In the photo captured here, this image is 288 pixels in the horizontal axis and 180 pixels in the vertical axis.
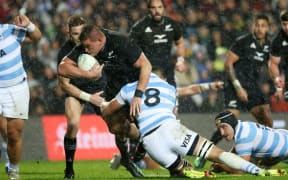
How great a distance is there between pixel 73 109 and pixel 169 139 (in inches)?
97.4

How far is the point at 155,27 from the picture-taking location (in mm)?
14008

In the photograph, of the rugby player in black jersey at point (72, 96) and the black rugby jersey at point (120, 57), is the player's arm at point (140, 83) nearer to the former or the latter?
the black rugby jersey at point (120, 57)

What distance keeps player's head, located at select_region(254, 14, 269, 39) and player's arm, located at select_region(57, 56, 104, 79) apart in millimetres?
3752

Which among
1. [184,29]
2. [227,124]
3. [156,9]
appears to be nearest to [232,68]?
[156,9]

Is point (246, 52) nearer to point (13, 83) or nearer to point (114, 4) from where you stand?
point (13, 83)

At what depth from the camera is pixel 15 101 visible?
36.4 ft

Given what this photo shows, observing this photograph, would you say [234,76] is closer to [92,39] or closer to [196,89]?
[196,89]

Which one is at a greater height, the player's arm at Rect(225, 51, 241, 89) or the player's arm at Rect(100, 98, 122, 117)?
the player's arm at Rect(100, 98, 122, 117)

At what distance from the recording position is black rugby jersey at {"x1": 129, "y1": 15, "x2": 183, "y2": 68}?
13938mm

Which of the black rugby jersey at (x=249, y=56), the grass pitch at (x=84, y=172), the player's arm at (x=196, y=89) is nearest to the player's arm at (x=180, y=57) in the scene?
the black rugby jersey at (x=249, y=56)

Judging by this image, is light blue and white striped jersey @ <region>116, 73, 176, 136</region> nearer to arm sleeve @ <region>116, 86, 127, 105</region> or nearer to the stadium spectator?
arm sleeve @ <region>116, 86, 127, 105</region>

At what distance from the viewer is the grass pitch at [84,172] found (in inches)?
435

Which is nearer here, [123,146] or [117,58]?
[117,58]

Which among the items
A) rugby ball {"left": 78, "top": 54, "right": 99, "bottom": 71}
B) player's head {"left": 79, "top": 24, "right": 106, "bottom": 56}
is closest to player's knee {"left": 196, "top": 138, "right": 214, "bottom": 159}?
player's head {"left": 79, "top": 24, "right": 106, "bottom": 56}
